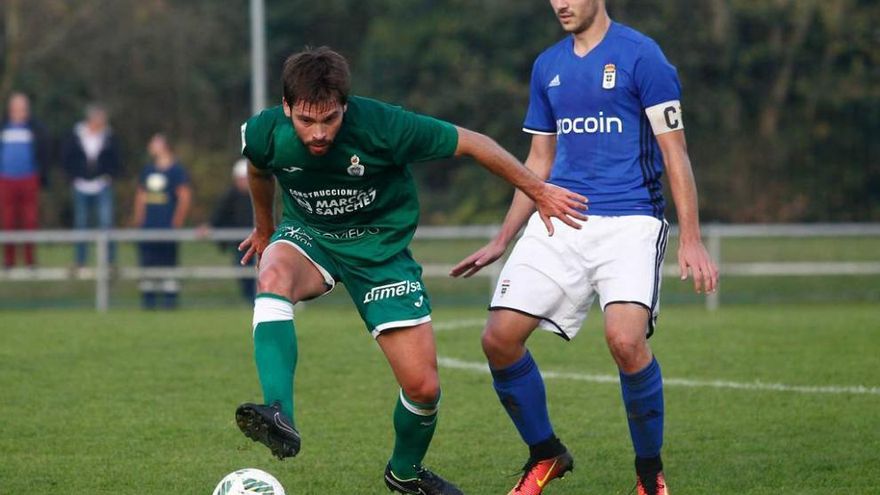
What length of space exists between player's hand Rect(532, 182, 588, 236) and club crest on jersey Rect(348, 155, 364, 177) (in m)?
0.67

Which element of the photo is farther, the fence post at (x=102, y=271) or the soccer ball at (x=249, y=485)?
the fence post at (x=102, y=271)

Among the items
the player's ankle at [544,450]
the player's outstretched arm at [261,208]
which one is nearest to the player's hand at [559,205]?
the player's ankle at [544,450]

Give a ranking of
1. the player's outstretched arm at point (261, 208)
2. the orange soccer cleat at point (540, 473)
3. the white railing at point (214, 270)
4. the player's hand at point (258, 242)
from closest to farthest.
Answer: the player's outstretched arm at point (261, 208)
the orange soccer cleat at point (540, 473)
the player's hand at point (258, 242)
the white railing at point (214, 270)

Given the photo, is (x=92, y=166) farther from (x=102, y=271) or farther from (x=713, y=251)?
(x=713, y=251)

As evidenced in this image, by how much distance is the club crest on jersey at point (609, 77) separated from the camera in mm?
5848

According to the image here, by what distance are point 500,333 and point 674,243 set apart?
13.8m

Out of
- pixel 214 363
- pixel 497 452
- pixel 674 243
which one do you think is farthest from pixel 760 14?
pixel 497 452

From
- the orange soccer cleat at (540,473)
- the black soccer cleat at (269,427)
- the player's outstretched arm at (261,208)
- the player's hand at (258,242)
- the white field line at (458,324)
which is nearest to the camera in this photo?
the black soccer cleat at (269,427)

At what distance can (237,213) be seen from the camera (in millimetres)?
17281

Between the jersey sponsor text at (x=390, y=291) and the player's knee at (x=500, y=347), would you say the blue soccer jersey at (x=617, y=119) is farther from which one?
the jersey sponsor text at (x=390, y=291)

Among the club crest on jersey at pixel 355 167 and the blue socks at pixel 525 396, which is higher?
the club crest on jersey at pixel 355 167

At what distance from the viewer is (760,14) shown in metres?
26.0

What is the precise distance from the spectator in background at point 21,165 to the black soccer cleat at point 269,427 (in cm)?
1258

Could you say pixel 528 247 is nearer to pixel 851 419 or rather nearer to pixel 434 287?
pixel 851 419
